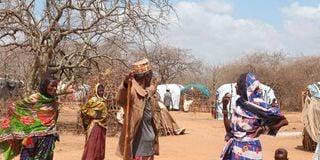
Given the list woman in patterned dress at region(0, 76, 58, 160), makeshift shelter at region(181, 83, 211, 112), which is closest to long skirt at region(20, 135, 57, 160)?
woman in patterned dress at region(0, 76, 58, 160)

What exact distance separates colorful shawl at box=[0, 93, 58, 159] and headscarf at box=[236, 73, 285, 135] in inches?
100

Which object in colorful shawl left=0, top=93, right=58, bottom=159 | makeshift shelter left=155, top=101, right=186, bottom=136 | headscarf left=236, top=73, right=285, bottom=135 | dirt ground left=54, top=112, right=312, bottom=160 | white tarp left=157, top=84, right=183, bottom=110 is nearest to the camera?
headscarf left=236, top=73, right=285, bottom=135

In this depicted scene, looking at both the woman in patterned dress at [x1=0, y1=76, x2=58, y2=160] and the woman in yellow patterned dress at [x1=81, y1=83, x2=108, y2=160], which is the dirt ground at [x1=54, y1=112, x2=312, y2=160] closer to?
the woman in yellow patterned dress at [x1=81, y1=83, x2=108, y2=160]

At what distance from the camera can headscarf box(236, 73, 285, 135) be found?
421 cm

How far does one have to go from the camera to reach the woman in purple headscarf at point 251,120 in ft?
13.8

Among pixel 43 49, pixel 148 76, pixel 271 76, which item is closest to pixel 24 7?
pixel 43 49

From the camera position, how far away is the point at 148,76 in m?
4.56

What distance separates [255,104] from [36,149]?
2.77 m

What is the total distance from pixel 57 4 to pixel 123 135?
33.3 ft

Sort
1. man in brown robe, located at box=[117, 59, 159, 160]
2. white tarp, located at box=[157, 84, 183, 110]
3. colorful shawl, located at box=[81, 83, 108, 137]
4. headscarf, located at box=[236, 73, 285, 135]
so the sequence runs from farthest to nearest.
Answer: white tarp, located at box=[157, 84, 183, 110] → colorful shawl, located at box=[81, 83, 108, 137] → man in brown robe, located at box=[117, 59, 159, 160] → headscarf, located at box=[236, 73, 285, 135]

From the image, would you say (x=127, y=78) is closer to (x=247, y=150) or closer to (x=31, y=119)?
(x=247, y=150)

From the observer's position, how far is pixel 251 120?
4.26m

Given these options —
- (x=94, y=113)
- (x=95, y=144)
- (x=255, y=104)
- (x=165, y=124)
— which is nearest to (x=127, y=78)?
(x=255, y=104)

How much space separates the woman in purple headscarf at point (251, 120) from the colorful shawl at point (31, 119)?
2456 mm
